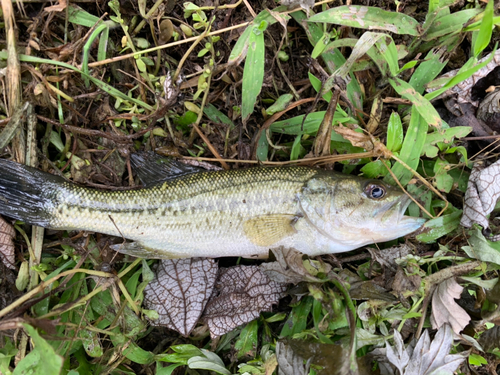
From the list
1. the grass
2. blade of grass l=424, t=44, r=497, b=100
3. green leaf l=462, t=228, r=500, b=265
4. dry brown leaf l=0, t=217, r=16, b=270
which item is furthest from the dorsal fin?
green leaf l=462, t=228, r=500, b=265

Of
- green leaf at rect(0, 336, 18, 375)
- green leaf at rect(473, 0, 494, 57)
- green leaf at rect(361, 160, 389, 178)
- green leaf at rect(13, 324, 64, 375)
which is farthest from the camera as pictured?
green leaf at rect(361, 160, 389, 178)

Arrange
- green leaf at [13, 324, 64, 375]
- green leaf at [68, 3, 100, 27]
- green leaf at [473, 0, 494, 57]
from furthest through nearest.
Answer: green leaf at [68, 3, 100, 27] < green leaf at [473, 0, 494, 57] < green leaf at [13, 324, 64, 375]

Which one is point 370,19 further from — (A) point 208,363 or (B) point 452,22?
(A) point 208,363

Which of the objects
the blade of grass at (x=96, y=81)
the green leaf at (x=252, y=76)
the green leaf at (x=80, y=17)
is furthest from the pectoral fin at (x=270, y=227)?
the green leaf at (x=80, y=17)

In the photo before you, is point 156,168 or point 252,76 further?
point 156,168

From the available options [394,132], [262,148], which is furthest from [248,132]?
[394,132]

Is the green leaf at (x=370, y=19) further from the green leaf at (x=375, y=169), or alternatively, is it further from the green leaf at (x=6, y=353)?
the green leaf at (x=6, y=353)

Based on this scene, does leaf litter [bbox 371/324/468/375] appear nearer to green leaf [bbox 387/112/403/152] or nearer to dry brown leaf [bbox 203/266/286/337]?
dry brown leaf [bbox 203/266/286/337]
